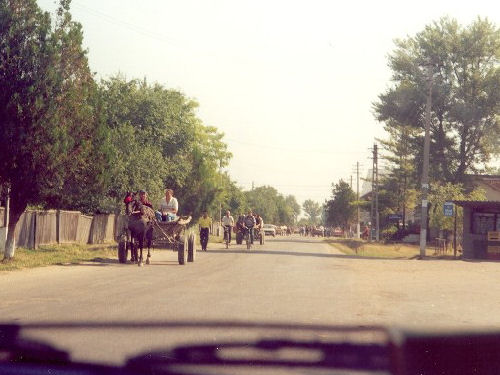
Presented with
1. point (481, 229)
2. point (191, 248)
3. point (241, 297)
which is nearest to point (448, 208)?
point (481, 229)

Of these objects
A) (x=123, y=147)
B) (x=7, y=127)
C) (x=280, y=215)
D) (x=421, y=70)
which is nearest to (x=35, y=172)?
(x=7, y=127)

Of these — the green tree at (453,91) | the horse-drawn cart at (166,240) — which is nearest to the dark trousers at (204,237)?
the horse-drawn cart at (166,240)

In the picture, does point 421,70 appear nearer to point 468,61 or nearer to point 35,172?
point 468,61

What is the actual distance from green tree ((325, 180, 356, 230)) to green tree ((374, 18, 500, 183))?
157 feet

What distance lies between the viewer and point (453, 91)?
180 ft

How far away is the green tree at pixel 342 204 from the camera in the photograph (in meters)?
106

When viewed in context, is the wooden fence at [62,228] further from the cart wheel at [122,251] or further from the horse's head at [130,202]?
the horse's head at [130,202]

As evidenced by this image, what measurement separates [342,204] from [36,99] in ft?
295

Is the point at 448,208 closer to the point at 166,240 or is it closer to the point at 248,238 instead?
the point at 248,238

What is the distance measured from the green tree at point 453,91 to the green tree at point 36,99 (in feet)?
123

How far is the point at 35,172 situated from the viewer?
18984mm

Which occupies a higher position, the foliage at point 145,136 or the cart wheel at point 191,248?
the foliage at point 145,136

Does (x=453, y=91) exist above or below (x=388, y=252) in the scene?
above

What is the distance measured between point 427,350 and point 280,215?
185272 millimetres
